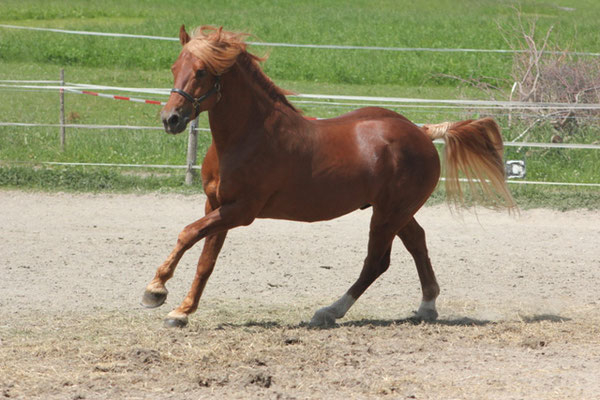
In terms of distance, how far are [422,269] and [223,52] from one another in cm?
210

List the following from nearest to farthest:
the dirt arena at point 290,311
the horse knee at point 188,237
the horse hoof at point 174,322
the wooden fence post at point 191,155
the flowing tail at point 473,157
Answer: the dirt arena at point 290,311, the horse knee at point 188,237, the horse hoof at point 174,322, the flowing tail at point 473,157, the wooden fence post at point 191,155

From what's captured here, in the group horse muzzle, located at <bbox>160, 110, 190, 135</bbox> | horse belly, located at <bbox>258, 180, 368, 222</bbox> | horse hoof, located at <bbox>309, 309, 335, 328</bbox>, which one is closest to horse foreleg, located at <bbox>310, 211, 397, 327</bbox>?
horse hoof, located at <bbox>309, 309, 335, 328</bbox>

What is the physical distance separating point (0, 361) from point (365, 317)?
2.52 m

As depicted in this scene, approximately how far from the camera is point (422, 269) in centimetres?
602

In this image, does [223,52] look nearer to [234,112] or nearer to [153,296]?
[234,112]

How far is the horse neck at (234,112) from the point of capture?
5285 millimetres

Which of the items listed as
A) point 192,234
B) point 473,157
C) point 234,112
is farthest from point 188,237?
point 473,157

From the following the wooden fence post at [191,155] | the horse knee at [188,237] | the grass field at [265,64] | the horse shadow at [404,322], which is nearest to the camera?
the horse knee at [188,237]

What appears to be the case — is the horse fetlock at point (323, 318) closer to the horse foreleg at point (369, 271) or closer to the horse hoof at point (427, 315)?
the horse foreleg at point (369, 271)

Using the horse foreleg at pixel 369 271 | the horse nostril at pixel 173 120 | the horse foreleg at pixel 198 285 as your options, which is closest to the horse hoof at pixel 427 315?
the horse foreleg at pixel 369 271

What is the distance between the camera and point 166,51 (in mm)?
24188

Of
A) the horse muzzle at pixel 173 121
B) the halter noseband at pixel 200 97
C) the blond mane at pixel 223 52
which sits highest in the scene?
the blond mane at pixel 223 52

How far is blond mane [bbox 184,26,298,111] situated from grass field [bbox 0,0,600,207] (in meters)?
5.54

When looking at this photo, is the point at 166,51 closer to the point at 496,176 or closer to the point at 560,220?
the point at 560,220
